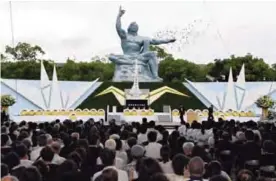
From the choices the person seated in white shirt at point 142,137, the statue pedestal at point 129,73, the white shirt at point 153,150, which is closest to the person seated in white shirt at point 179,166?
the white shirt at point 153,150

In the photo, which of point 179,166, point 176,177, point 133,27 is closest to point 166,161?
point 179,166

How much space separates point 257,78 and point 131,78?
16092 millimetres

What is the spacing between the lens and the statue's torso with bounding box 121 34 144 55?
45.6m

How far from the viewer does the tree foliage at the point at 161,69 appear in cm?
5706

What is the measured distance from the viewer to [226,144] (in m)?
10.6

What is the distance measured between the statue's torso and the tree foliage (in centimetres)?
1159

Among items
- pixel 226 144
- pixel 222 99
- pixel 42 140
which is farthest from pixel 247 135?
pixel 222 99

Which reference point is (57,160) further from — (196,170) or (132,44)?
(132,44)

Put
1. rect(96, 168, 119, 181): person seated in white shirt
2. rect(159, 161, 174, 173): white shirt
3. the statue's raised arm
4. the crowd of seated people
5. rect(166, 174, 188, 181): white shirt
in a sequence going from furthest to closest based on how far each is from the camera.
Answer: the statue's raised arm < rect(159, 161, 174, 173): white shirt < rect(166, 174, 188, 181): white shirt < the crowd of seated people < rect(96, 168, 119, 181): person seated in white shirt

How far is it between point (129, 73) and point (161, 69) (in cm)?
1544

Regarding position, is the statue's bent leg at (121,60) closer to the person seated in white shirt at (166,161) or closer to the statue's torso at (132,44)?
the statue's torso at (132,44)

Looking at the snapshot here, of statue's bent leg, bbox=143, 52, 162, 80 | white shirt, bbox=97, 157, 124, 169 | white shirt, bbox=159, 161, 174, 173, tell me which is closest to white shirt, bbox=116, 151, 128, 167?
white shirt, bbox=97, 157, 124, 169

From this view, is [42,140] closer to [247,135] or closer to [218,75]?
[247,135]

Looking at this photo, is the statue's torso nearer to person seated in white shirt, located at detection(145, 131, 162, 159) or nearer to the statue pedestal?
the statue pedestal
